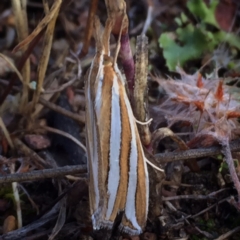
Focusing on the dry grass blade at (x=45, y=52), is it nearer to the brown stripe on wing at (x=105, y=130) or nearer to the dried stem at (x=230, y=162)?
the brown stripe on wing at (x=105, y=130)

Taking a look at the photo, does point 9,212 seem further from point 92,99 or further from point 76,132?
point 92,99

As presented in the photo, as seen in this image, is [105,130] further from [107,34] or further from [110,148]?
[107,34]

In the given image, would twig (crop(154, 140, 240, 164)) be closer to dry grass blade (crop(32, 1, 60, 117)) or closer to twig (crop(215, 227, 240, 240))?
twig (crop(215, 227, 240, 240))

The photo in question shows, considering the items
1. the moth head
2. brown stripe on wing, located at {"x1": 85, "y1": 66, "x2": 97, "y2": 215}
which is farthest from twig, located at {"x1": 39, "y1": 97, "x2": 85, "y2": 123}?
the moth head

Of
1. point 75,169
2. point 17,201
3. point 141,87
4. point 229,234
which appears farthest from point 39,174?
point 229,234

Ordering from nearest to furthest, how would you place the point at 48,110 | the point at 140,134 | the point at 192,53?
the point at 140,134 → the point at 48,110 → the point at 192,53

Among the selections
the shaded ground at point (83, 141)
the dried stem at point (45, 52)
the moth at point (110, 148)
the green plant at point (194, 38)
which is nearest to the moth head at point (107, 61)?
the moth at point (110, 148)

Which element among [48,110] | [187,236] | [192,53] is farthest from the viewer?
[192,53]

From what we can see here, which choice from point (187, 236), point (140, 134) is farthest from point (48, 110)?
point (187, 236)
